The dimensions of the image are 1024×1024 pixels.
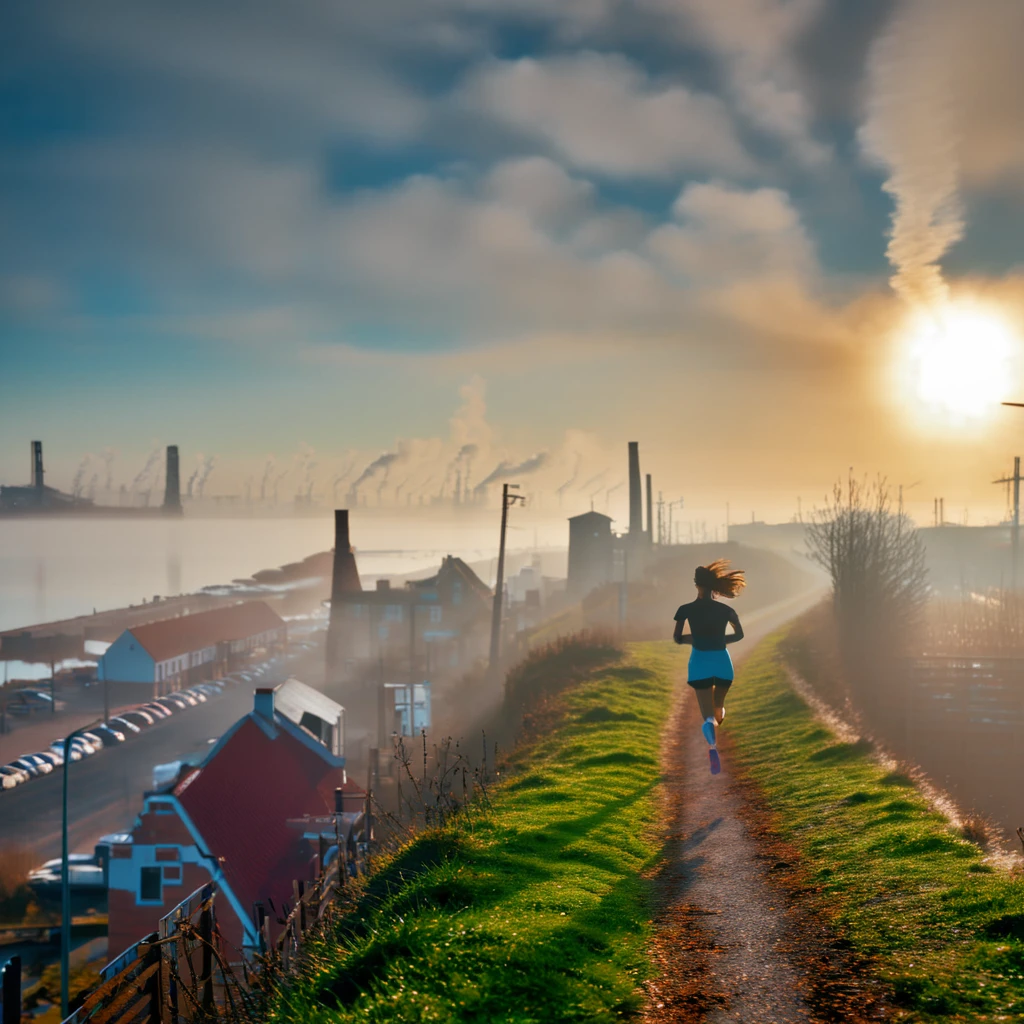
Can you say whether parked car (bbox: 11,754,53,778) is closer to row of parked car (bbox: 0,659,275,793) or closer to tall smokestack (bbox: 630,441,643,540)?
row of parked car (bbox: 0,659,275,793)

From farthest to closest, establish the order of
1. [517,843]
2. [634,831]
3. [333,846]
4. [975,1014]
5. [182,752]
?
[182,752]
[333,846]
[634,831]
[517,843]
[975,1014]

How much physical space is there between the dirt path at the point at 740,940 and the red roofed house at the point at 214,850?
683 inches

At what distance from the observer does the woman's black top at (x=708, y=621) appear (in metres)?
10.6

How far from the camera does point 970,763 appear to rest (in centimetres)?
2302

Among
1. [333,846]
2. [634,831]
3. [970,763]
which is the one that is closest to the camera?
[634,831]

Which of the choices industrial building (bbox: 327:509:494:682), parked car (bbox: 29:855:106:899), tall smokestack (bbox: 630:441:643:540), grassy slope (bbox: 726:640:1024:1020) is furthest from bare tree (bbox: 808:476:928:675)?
tall smokestack (bbox: 630:441:643:540)

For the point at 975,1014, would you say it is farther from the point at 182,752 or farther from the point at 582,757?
the point at 182,752

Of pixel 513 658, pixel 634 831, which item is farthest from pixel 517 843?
pixel 513 658

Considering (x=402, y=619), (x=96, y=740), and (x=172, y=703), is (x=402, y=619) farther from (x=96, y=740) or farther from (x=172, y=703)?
(x=96, y=740)

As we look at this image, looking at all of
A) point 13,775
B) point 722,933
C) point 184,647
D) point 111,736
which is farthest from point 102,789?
point 722,933

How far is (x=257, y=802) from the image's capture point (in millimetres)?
28250

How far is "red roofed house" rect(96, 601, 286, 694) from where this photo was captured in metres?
74.5

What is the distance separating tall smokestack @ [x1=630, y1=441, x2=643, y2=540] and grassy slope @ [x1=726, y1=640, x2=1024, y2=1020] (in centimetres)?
6964

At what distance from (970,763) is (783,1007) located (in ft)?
65.7
